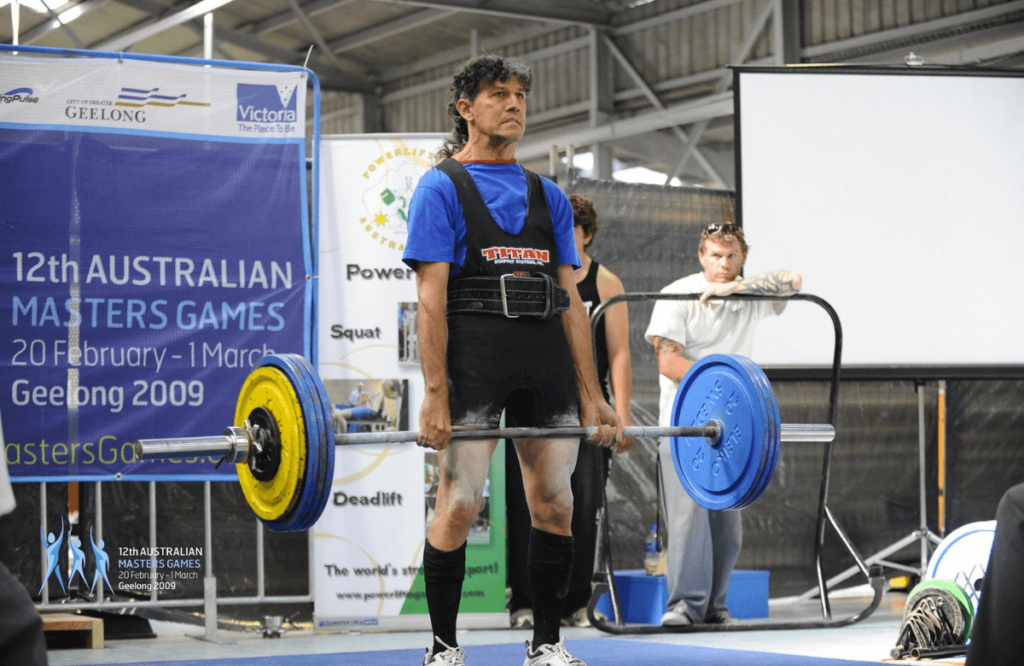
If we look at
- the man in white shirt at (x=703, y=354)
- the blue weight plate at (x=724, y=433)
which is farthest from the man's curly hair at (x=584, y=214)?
the blue weight plate at (x=724, y=433)

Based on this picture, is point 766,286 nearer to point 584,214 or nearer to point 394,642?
point 584,214

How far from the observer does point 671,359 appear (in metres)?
4.04

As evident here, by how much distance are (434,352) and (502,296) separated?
205mm

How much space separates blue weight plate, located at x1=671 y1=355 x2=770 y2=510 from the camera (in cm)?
282

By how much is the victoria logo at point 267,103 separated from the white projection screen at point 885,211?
181cm

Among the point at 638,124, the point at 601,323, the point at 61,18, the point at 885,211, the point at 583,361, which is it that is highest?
the point at 61,18

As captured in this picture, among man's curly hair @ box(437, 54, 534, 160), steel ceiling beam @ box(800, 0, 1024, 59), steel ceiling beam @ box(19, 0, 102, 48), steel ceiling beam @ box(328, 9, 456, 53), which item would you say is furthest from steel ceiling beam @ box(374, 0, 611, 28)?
man's curly hair @ box(437, 54, 534, 160)

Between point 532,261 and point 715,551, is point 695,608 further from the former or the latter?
point 532,261

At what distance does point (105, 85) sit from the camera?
3961mm

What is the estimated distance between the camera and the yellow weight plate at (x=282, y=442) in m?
2.45

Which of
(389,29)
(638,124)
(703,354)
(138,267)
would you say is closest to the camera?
(138,267)

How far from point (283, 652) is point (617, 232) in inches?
90.0

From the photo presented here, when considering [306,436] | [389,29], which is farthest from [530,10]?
[306,436]

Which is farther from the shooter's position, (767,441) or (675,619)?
(675,619)
